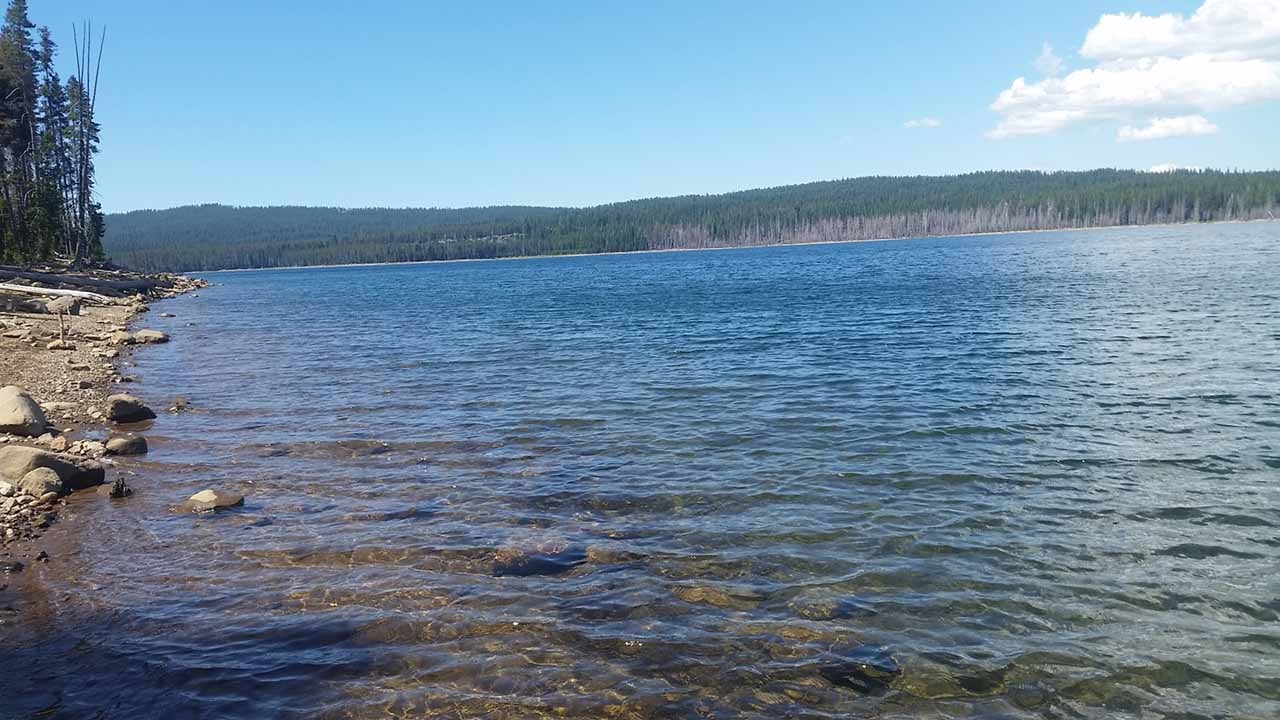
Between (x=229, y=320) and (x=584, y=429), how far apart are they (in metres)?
44.1

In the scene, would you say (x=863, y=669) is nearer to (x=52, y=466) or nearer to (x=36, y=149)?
(x=52, y=466)

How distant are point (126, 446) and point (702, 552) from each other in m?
12.1

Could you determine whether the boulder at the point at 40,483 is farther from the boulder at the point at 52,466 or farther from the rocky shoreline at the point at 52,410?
the boulder at the point at 52,466

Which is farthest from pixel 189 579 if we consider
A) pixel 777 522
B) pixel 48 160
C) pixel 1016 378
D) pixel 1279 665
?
pixel 48 160

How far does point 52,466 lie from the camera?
12.7 m

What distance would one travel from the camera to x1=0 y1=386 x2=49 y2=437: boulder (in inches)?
595

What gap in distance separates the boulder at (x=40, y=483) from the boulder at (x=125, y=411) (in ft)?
21.4

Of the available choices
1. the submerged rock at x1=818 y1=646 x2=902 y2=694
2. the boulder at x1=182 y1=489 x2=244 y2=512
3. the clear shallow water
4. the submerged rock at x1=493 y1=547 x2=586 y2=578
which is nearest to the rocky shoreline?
the clear shallow water

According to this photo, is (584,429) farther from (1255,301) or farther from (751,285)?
(751,285)

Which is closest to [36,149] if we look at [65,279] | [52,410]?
[65,279]

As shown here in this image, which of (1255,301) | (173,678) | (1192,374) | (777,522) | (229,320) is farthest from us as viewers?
(229,320)

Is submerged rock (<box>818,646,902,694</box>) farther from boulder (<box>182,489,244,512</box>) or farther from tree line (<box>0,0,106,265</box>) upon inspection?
tree line (<box>0,0,106,265</box>)

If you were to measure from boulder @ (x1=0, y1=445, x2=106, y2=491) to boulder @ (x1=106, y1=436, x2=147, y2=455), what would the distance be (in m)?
1.97

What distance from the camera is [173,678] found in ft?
23.8
